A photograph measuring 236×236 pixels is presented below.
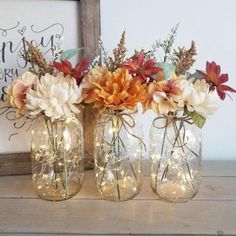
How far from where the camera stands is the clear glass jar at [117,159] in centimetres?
81

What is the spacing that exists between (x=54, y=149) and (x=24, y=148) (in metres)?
0.13

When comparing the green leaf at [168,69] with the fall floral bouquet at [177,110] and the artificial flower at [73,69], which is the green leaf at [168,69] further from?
the artificial flower at [73,69]

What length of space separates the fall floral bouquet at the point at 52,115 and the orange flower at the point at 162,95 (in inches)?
6.1

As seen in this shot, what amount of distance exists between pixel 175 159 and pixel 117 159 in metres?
0.15

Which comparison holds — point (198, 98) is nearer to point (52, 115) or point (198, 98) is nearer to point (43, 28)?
point (52, 115)

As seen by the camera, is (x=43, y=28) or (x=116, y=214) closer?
(x=116, y=214)

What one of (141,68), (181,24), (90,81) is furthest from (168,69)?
(181,24)

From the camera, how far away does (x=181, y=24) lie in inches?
37.3

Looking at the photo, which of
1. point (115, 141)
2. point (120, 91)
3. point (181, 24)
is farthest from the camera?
point (181, 24)

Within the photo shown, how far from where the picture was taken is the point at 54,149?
826 mm

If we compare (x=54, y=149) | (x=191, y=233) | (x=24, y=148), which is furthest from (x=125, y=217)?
(x=24, y=148)

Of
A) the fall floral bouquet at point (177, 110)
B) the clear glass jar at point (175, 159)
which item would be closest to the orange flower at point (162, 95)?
the fall floral bouquet at point (177, 110)

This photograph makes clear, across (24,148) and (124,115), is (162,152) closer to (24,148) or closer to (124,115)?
(124,115)

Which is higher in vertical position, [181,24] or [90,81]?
[181,24]
